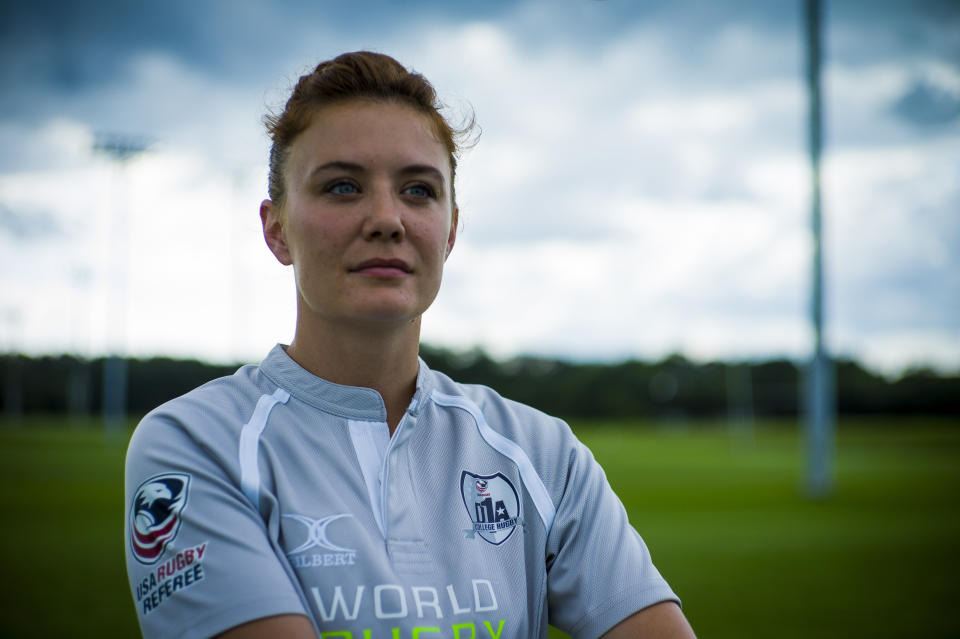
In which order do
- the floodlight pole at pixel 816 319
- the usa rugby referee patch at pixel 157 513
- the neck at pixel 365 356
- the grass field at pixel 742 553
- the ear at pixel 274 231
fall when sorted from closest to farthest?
the usa rugby referee patch at pixel 157 513
the neck at pixel 365 356
the ear at pixel 274 231
the grass field at pixel 742 553
the floodlight pole at pixel 816 319

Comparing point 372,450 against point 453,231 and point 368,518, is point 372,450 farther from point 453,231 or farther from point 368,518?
point 453,231

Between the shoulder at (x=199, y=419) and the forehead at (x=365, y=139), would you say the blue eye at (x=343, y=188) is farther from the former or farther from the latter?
the shoulder at (x=199, y=419)

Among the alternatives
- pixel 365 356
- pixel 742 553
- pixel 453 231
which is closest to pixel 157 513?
pixel 365 356

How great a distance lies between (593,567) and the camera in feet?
5.03

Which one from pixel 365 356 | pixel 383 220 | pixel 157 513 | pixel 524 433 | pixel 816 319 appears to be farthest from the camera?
pixel 816 319

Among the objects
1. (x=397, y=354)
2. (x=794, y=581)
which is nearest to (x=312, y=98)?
(x=397, y=354)

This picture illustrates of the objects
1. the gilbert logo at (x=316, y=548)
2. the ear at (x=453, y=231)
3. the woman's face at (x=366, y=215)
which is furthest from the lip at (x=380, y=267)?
the gilbert logo at (x=316, y=548)

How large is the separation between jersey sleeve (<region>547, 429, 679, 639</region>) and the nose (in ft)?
1.97

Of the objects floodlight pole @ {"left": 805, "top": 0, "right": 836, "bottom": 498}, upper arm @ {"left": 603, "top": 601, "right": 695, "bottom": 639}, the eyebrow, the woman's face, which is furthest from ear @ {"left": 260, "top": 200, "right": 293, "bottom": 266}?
floodlight pole @ {"left": 805, "top": 0, "right": 836, "bottom": 498}

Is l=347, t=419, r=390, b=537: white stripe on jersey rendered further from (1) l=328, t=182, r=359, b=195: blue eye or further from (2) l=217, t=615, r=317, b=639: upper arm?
(1) l=328, t=182, r=359, b=195: blue eye

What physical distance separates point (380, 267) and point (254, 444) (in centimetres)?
38

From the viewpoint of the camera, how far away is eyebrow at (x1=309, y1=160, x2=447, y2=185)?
148 centimetres

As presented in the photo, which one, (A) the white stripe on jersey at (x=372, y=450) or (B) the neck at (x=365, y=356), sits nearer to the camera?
(A) the white stripe on jersey at (x=372, y=450)

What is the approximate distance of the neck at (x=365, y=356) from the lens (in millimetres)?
1554
